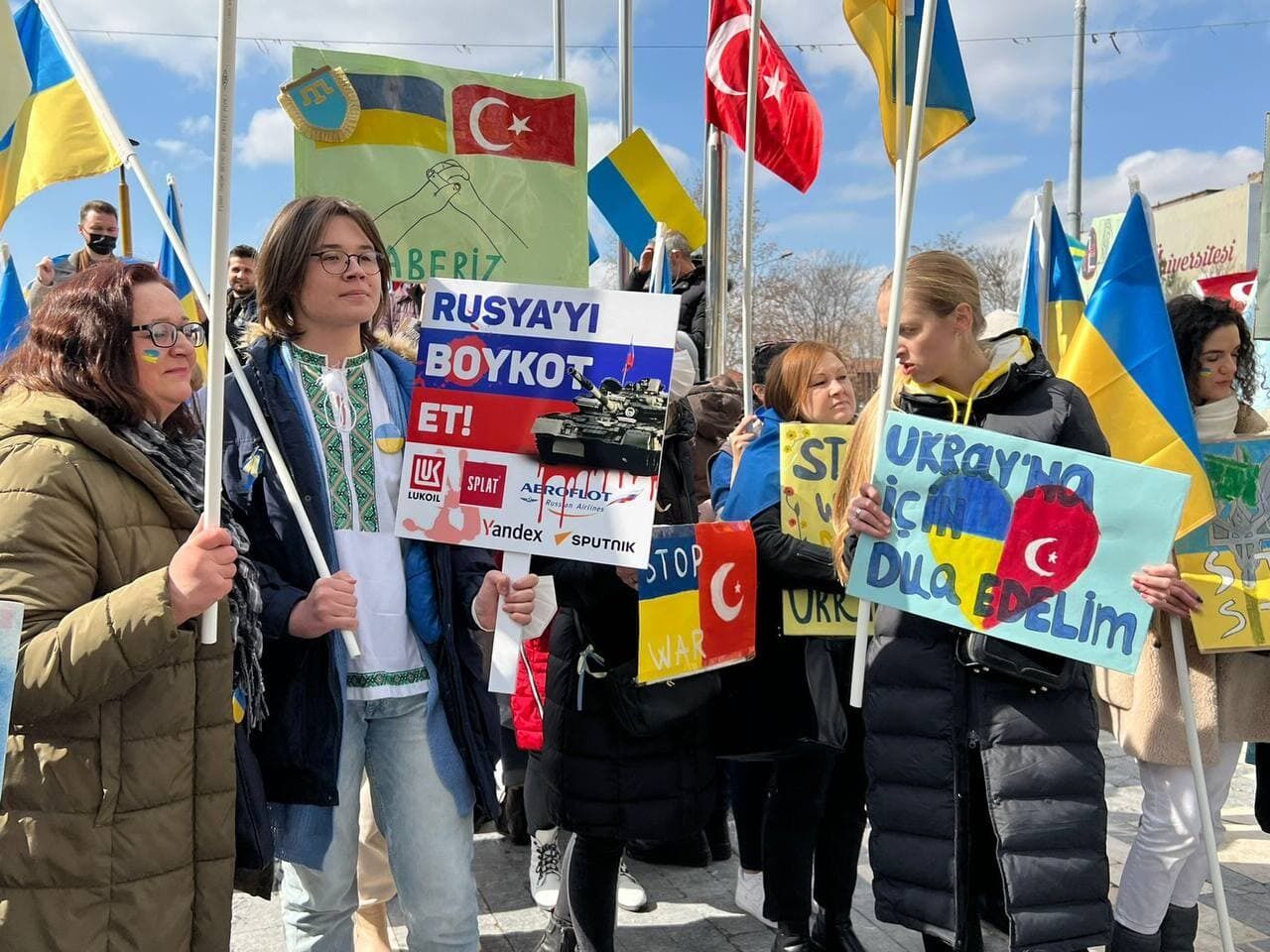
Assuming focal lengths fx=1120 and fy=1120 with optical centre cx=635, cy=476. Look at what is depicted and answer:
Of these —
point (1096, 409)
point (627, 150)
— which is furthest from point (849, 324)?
point (1096, 409)

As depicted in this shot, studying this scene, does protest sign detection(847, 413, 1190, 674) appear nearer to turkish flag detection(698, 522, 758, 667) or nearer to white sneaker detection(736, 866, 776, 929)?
turkish flag detection(698, 522, 758, 667)

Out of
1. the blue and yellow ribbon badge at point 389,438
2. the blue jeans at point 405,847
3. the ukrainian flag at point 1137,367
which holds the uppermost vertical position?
the ukrainian flag at point 1137,367

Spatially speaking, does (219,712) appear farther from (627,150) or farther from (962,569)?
(627,150)

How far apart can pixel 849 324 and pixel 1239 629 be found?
42888 mm

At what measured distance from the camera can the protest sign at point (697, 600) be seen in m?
3.06

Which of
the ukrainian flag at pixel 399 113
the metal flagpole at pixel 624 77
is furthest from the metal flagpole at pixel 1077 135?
the ukrainian flag at pixel 399 113

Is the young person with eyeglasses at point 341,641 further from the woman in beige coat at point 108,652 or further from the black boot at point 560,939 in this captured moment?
the black boot at point 560,939

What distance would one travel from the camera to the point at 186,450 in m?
2.37

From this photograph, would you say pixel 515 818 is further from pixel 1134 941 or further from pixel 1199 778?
pixel 1199 778

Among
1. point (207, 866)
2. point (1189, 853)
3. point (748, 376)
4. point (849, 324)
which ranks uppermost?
point (849, 324)

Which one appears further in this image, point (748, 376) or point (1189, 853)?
point (748, 376)

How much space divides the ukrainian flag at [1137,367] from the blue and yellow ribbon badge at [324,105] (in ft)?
7.94

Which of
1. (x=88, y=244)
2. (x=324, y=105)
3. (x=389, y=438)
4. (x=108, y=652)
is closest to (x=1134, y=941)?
(x=389, y=438)

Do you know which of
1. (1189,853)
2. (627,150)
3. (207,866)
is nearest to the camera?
(207,866)
